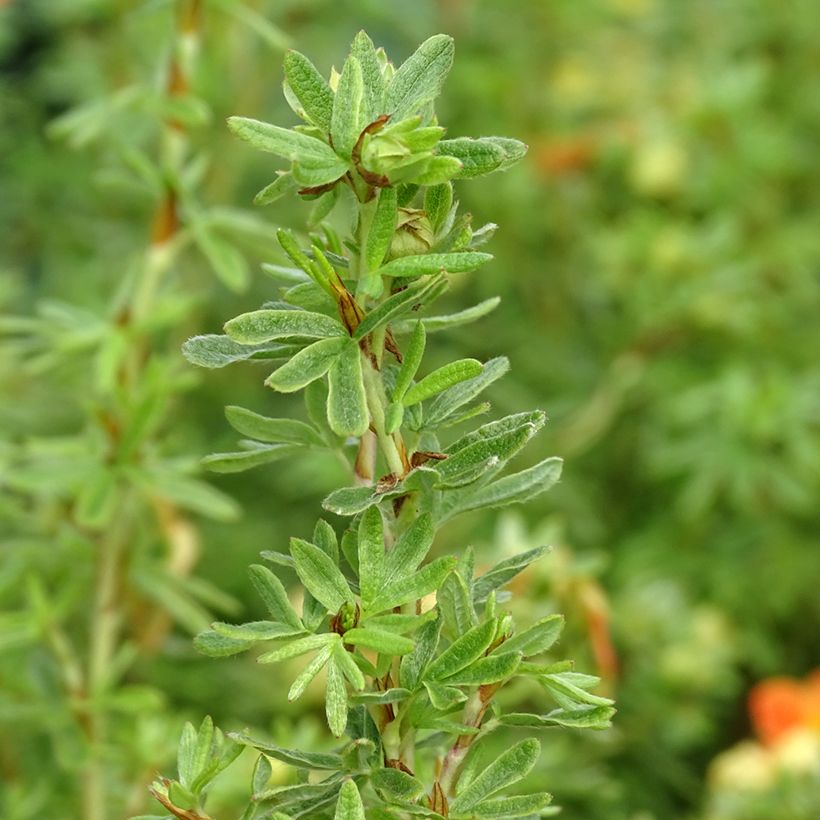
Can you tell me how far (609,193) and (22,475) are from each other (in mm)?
977

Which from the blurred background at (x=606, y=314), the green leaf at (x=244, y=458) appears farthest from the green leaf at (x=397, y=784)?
the blurred background at (x=606, y=314)

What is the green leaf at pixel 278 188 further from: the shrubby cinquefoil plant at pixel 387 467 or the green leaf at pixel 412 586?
the green leaf at pixel 412 586

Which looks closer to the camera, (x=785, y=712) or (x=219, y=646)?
(x=219, y=646)

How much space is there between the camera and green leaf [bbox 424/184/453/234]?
39 centimetres

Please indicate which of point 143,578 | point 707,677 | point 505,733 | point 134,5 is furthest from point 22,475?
point 134,5

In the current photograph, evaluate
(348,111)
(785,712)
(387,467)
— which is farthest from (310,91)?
(785,712)

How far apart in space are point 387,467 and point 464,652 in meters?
0.07

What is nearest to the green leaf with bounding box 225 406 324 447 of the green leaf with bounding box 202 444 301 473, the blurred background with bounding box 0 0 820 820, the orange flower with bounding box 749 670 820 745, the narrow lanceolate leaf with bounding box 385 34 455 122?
the green leaf with bounding box 202 444 301 473

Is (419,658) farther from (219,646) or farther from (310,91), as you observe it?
(310,91)

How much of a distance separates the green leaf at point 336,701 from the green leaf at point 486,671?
1.5 inches

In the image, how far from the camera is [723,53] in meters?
1.59

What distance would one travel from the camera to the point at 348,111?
1.20 feet

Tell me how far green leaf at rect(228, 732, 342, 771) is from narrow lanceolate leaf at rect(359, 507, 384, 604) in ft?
0.16

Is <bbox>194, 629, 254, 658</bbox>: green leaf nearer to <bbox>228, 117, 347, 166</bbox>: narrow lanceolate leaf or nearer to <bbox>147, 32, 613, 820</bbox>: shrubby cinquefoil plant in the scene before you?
<bbox>147, 32, 613, 820</bbox>: shrubby cinquefoil plant
